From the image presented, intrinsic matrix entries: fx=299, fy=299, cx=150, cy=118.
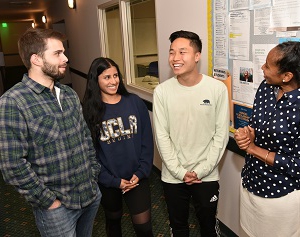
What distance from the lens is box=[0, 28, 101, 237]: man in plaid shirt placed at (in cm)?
138

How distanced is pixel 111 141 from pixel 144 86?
1989 mm

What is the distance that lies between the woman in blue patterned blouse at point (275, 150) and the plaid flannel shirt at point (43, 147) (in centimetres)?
87

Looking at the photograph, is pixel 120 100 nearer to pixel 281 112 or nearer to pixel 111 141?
pixel 111 141

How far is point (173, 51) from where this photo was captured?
6.17 ft

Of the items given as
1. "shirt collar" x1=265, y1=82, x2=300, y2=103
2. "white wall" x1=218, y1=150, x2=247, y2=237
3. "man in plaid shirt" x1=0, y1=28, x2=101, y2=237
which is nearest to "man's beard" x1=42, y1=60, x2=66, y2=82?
"man in plaid shirt" x1=0, y1=28, x2=101, y2=237

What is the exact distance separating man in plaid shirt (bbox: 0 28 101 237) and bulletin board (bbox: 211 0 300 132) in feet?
3.56

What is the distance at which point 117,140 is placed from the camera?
75.5 inches

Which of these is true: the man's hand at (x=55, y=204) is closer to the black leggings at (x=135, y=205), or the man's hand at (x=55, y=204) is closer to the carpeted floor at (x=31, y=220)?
the black leggings at (x=135, y=205)

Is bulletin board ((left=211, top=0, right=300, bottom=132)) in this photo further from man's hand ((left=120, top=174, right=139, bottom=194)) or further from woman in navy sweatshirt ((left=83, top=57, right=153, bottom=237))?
man's hand ((left=120, top=174, right=139, bottom=194))

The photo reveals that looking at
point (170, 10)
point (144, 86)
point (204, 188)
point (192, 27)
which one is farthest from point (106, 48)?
point (204, 188)

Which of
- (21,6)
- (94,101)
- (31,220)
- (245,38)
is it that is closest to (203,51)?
(245,38)

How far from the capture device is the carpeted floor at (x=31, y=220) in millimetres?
2629

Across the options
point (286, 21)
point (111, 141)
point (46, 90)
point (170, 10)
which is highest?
point (170, 10)

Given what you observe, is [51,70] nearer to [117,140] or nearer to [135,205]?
[117,140]
